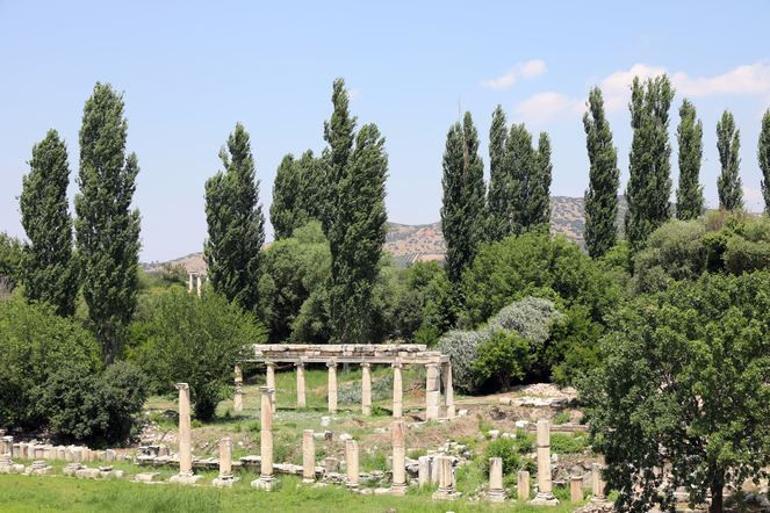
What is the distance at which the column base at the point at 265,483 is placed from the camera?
1297 inches

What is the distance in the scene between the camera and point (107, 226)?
160 feet

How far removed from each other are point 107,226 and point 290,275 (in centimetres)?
1794

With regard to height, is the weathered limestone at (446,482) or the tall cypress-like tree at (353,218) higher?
the tall cypress-like tree at (353,218)

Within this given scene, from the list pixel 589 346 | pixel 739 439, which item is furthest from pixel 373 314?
pixel 739 439

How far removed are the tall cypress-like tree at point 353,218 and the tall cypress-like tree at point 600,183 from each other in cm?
1399

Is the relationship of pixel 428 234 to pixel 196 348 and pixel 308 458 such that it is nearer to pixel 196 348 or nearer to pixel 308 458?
pixel 196 348

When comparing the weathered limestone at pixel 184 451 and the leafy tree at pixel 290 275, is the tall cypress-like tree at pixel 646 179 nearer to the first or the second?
Answer: the leafy tree at pixel 290 275

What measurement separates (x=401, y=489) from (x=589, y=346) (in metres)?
19.1

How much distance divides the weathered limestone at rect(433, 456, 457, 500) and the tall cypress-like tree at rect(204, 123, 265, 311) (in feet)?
91.9

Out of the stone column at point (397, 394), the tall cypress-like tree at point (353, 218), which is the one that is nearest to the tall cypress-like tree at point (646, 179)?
the tall cypress-like tree at point (353, 218)

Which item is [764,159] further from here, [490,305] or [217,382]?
[217,382]

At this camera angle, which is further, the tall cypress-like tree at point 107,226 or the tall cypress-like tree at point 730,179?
the tall cypress-like tree at point 730,179

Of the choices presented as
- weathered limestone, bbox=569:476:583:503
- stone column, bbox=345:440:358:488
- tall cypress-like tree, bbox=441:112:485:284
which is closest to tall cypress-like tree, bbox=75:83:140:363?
tall cypress-like tree, bbox=441:112:485:284

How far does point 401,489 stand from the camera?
1258 inches
